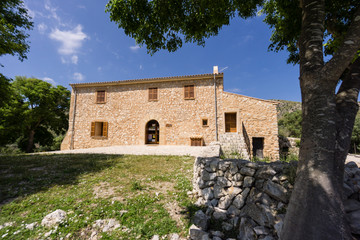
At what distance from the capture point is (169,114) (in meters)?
11.8

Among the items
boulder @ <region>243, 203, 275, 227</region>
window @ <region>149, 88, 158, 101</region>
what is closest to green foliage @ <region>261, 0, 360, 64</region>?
boulder @ <region>243, 203, 275, 227</region>

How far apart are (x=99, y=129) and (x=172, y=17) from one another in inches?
488

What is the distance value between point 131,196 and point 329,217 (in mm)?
3428

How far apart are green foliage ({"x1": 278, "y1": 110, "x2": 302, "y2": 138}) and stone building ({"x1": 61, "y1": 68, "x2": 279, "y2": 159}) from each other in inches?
677

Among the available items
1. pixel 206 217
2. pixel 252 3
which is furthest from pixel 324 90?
pixel 252 3

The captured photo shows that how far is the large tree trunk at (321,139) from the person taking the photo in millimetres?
1416

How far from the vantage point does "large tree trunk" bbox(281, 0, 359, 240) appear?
142 centimetres

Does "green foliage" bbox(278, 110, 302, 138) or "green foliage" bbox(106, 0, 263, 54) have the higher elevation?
"green foliage" bbox(106, 0, 263, 54)

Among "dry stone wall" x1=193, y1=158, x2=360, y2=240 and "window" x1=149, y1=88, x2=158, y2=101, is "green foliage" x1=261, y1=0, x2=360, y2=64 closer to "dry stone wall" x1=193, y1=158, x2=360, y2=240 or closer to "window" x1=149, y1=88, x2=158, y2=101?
"dry stone wall" x1=193, y1=158, x2=360, y2=240

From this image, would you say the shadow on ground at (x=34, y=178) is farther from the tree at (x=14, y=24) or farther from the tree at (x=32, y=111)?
the tree at (x=32, y=111)

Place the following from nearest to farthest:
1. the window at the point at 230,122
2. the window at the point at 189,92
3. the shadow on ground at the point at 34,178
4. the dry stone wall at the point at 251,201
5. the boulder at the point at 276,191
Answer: the dry stone wall at the point at 251,201
the boulder at the point at 276,191
the shadow on ground at the point at 34,178
the window at the point at 230,122
the window at the point at 189,92

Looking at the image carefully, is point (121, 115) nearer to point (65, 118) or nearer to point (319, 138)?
point (65, 118)

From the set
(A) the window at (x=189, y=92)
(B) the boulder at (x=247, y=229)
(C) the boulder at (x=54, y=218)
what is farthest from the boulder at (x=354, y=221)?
(A) the window at (x=189, y=92)

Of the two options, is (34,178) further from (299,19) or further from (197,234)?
(299,19)
